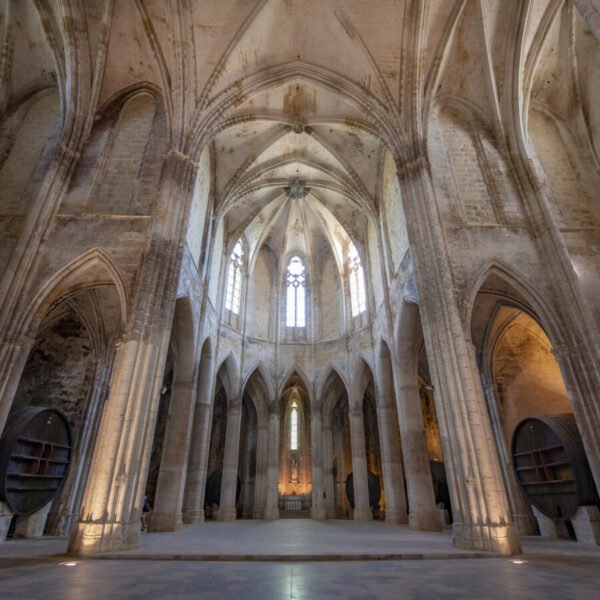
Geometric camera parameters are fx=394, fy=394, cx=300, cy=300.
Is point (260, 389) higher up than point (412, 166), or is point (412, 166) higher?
point (412, 166)

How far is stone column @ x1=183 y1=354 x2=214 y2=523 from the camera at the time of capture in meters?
14.9

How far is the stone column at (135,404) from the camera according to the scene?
23.8 ft

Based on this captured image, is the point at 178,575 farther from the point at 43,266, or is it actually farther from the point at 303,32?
the point at 303,32

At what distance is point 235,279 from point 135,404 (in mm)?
13170

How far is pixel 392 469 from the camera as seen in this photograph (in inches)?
600

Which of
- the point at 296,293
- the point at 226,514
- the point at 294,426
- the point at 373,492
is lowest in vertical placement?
the point at 226,514

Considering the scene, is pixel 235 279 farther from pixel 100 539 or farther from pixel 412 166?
pixel 100 539

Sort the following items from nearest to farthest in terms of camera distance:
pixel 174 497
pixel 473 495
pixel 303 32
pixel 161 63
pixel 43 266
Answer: pixel 473 495 < pixel 43 266 < pixel 174 497 < pixel 161 63 < pixel 303 32

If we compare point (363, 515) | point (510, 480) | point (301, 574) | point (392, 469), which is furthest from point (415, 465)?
point (301, 574)

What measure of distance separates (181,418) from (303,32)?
13833 millimetres

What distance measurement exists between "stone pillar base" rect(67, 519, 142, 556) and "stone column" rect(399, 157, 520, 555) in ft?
20.4

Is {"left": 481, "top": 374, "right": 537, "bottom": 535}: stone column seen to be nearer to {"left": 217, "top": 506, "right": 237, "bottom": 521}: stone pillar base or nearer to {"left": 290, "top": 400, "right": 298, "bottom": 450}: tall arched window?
{"left": 217, "top": 506, "right": 237, "bottom": 521}: stone pillar base

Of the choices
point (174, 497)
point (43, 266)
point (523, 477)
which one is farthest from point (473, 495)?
point (43, 266)

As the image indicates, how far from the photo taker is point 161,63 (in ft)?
41.7
